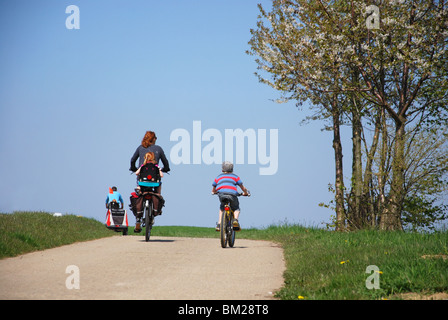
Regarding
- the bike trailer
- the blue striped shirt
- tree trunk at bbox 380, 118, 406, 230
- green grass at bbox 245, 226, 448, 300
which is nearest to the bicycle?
the blue striped shirt

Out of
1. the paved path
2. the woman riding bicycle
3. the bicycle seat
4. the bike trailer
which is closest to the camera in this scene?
the paved path

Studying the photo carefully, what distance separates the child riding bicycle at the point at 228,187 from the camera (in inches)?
532

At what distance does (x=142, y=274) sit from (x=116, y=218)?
11898 millimetres

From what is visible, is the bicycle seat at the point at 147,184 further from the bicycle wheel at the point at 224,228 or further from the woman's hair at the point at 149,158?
the bicycle wheel at the point at 224,228

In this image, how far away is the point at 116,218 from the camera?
798 inches

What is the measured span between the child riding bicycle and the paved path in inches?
46.7

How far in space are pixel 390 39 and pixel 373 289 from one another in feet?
38.6

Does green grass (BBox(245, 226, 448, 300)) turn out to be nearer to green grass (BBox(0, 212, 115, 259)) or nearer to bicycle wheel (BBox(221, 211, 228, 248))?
bicycle wheel (BBox(221, 211, 228, 248))

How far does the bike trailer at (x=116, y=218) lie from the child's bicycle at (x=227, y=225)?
7295mm

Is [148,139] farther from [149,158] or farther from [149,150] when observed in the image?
[149,158]

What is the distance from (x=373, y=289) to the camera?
273 inches

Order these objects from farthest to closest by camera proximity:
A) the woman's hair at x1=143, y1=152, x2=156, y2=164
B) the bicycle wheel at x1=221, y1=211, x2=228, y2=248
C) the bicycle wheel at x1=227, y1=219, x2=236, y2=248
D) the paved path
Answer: the woman's hair at x1=143, y1=152, x2=156, y2=164, the bicycle wheel at x1=227, y1=219, x2=236, y2=248, the bicycle wheel at x1=221, y1=211, x2=228, y2=248, the paved path

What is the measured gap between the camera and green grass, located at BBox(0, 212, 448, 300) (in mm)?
6953

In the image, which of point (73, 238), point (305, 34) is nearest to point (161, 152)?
point (73, 238)
